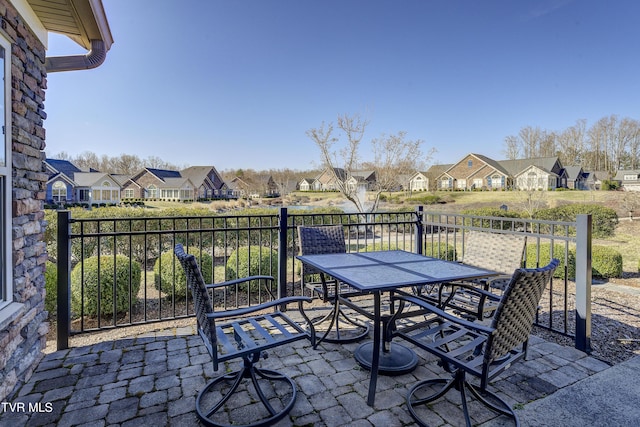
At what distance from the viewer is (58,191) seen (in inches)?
953

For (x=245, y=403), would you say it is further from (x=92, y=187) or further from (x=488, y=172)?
(x=488, y=172)

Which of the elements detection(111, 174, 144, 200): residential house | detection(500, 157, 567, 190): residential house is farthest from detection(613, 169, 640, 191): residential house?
detection(111, 174, 144, 200): residential house

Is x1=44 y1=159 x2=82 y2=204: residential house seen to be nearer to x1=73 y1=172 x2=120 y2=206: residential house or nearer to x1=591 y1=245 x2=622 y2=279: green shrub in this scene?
x1=73 y1=172 x2=120 y2=206: residential house

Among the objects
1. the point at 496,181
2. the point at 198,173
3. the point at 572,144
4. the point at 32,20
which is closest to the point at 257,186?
the point at 198,173

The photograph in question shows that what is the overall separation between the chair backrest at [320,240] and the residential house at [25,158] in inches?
83.8

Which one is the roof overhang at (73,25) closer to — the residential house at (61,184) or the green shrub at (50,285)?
the green shrub at (50,285)

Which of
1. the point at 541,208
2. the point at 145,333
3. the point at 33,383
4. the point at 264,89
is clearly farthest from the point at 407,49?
the point at 33,383

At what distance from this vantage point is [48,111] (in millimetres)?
2719

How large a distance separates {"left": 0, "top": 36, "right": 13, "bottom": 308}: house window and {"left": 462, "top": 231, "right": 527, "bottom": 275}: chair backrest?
11.8 ft

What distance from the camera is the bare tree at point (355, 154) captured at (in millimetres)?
11281

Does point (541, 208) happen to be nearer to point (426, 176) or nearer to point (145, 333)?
point (145, 333)

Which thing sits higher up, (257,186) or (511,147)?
(511,147)

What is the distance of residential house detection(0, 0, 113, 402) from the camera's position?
205 centimetres

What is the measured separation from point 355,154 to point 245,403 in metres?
10.1
